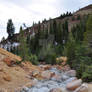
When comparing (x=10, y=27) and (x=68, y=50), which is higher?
(x=10, y=27)

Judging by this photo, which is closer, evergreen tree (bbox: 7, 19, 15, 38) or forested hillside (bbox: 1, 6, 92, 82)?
forested hillside (bbox: 1, 6, 92, 82)

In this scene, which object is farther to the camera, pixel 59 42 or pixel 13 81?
pixel 59 42

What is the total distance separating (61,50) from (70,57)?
1715 cm

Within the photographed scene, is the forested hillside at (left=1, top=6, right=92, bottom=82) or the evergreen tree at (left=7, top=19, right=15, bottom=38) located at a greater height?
the evergreen tree at (left=7, top=19, right=15, bottom=38)

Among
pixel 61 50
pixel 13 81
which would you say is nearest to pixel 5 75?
pixel 13 81

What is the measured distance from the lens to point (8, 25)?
52188 mm

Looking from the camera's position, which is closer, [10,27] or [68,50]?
[68,50]

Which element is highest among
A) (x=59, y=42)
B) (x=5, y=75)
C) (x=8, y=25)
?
(x=8, y=25)

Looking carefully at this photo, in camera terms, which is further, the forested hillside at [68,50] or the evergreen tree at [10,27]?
the evergreen tree at [10,27]

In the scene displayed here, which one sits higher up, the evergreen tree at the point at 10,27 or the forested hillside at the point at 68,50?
the evergreen tree at the point at 10,27

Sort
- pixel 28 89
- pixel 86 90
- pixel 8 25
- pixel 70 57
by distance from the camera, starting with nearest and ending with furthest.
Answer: pixel 86 90
pixel 28 89
pixel 70 57
pixel 8 25

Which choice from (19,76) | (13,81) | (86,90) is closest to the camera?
(86,90)

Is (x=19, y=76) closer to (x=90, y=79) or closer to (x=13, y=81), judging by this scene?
(x=13, y=81)

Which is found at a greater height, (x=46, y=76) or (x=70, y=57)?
(x=70, y=57)
